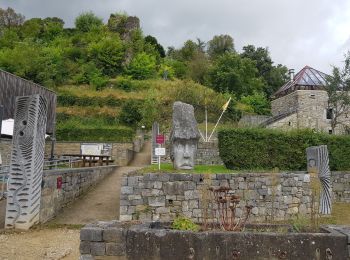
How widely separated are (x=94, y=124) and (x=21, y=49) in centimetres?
1615

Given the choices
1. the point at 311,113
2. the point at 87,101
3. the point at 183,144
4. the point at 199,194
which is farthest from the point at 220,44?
the point at 199,194

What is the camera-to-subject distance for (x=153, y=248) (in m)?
5.38

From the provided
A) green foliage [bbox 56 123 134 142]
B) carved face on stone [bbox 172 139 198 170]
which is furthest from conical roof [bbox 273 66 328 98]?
carved face on stone [bbox 172 139 198 170]

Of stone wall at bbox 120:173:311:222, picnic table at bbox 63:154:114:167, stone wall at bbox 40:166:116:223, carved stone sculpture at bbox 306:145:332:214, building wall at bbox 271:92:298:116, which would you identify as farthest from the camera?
building wall at bbox 271:92:298:116

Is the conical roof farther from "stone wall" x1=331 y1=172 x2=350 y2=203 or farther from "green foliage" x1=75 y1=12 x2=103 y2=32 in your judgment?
"green foliage" x1=75 y1=12 x2=103 y2=32

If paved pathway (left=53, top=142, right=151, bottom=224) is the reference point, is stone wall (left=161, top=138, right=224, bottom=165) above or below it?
above

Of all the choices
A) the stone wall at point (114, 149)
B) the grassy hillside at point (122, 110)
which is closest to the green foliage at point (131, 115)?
the grassy hillside at point (122, 110)

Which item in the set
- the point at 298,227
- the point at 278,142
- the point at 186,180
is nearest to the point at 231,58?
the point at 278,142

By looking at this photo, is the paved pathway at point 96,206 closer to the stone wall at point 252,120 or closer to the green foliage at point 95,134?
the green foliage at point 95,134

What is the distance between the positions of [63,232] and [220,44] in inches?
1973

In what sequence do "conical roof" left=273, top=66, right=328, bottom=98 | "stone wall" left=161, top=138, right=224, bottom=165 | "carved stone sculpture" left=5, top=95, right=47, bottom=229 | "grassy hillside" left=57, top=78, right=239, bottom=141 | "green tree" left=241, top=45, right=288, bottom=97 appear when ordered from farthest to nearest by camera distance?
"green tree" left=241, top=45, right=288, bottom=97 < "conical roof" left=273, top=66, right=328, bottom=98 < "grassy hillside" left=57, top=78, right=239, bottom=141 < "stone wall" left=161, top=138, right=224, bottom=165 < "carved stone sculpture" left=5, top=95, right=47, bottom=229

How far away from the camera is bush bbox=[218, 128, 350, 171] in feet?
46.6

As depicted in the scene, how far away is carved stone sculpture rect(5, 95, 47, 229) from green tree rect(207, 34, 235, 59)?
47.4 meters

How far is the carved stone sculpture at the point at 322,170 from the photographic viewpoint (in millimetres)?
12820
